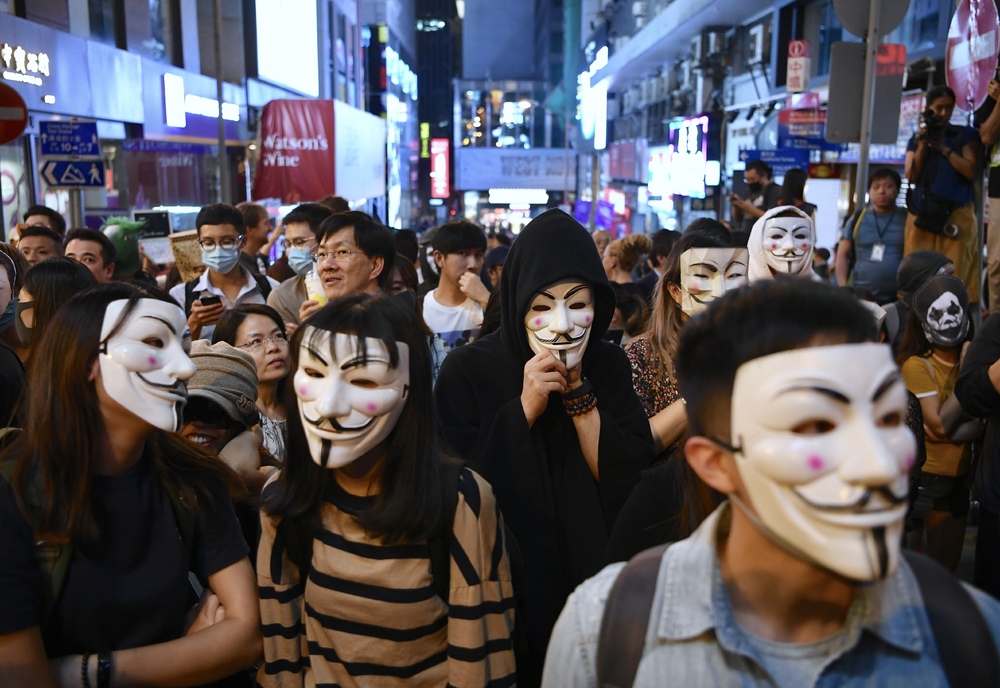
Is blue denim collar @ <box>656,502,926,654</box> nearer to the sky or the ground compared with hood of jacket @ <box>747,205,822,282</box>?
nearer to the ground

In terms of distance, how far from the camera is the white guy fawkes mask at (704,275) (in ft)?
11.3

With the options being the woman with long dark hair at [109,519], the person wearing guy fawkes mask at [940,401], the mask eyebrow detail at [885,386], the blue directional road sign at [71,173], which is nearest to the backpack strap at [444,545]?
the woman with long dark hair at [109,519]

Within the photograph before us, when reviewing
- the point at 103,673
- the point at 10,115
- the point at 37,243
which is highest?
the point at 10,115

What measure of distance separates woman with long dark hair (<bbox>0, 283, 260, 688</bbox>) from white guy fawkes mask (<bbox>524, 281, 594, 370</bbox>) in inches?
39.4

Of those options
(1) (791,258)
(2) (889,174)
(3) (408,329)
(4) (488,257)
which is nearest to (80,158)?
(4) (488,257)

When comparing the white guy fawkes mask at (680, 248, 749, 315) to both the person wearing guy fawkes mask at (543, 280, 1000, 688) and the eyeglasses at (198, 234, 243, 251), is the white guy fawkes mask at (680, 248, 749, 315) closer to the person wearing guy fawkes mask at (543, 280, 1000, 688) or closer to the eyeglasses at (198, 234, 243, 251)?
the person wearing guy fawkes mask at (543, 280, 1000, 688)

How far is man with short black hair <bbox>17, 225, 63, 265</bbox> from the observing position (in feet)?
18.2

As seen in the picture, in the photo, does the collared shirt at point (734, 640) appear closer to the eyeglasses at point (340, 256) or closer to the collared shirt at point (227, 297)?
the eyeglasses at point (340, 256)

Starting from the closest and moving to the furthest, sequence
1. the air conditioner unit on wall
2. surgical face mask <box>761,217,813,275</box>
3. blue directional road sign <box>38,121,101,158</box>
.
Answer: surgical face mask <box>761,217,813,275</box> → blue directional road sign <box>38,121,101,158</box> → the air conditioner unit on wall

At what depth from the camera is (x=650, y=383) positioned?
3.30 meters

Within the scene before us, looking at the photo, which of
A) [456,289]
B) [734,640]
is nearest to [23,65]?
[456,289]

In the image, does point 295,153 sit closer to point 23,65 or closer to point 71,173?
point 23,65

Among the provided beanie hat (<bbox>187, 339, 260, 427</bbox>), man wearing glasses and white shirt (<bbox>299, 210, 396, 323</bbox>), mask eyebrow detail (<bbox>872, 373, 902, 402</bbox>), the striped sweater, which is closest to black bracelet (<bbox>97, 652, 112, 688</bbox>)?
the striped sweater

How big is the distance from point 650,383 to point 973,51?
4.65 m
